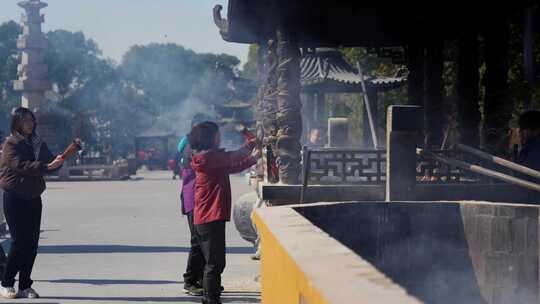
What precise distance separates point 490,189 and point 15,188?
416cm

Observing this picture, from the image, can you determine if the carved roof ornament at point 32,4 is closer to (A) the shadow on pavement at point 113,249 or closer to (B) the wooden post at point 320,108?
(B) the wooden post at point 320,108

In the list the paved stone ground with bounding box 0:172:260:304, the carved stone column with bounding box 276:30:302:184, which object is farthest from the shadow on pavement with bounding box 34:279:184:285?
the carved stone column with bounding box 276:30:302:184

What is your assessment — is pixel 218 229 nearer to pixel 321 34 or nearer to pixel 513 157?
pixel 513 157

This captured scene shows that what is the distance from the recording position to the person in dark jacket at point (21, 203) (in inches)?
350

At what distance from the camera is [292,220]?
507 cm

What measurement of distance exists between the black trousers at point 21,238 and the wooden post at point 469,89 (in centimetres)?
513

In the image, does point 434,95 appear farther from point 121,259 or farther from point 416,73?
point 121,259

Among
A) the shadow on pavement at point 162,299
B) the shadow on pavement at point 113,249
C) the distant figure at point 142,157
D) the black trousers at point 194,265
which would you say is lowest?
the distant figure at point 142,157

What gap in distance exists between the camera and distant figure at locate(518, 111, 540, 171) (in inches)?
327

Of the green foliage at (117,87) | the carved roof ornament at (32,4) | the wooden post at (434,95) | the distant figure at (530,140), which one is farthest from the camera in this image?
the green foliage at (117,87)

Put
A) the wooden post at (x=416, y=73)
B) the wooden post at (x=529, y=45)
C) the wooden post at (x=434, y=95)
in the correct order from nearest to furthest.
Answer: the wooden post at (x=529, y=45) < the wooden post at (x=434, y=95) < the wooden post at (x=416, y=73)

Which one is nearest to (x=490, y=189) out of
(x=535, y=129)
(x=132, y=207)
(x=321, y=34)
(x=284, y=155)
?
(x=535, y=129)

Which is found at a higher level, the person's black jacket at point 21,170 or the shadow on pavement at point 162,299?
the person's black jacket at point 21,170

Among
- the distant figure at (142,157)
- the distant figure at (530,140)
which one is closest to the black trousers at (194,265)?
the distant figure at (530,140)
